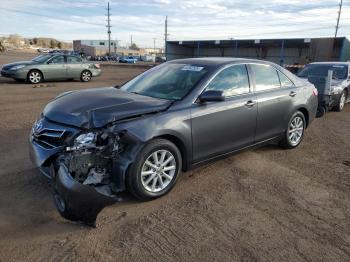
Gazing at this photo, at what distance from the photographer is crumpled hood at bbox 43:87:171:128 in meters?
3.78

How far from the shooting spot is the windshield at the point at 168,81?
15.3 ft

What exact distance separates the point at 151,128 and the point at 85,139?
2.47ft

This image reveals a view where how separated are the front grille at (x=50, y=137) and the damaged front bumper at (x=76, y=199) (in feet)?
1.49

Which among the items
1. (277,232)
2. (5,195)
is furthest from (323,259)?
(5,195)

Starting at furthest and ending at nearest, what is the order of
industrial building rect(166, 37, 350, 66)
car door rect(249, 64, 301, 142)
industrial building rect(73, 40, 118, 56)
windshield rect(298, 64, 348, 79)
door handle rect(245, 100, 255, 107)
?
industrial building rect(73, 40, 118, 56) → industrial building rect(166, 37, 350, 66) → windshield rect(298, 64, 348, 79) → car door rect(249, 64, 301, 142) → door handle rect(245, 100, 255, 107)

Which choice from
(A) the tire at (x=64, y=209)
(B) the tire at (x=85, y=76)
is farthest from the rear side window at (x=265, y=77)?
(B) the tire at (x=85, y=76)

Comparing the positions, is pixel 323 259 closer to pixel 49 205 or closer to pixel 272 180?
pixel 272 180

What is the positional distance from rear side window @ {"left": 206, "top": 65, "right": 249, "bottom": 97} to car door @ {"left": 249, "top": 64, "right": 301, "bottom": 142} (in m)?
0.24

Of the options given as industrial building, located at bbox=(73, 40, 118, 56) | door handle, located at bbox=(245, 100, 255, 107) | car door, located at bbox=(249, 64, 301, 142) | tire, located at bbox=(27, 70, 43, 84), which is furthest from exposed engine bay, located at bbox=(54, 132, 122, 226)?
industrial building, located at bbox=(73, 40, 118, 56)

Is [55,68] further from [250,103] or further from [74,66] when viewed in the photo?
[250,103]

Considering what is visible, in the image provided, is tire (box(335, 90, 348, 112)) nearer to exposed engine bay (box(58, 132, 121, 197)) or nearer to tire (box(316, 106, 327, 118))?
tire (box(316, 106, 327, 118))

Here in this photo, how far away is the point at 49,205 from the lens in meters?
3.92

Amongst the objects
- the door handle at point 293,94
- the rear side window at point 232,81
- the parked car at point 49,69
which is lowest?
the parked car at point 49,69

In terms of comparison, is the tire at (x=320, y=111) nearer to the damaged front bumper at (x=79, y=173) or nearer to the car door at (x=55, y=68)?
the damaged front bumper at (x=79, y=173)
